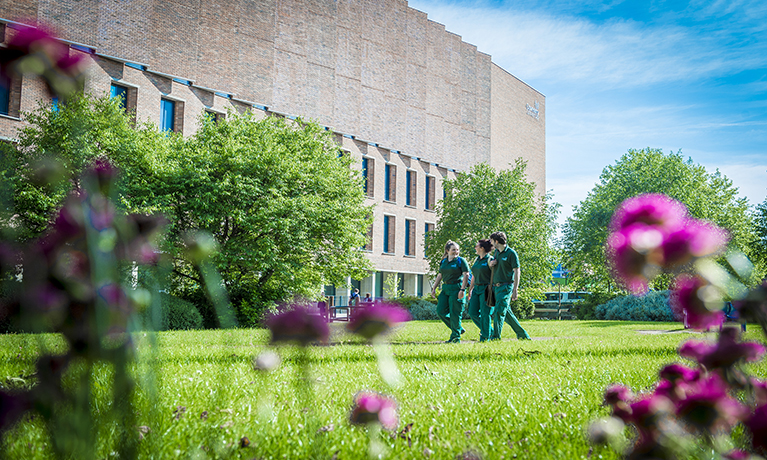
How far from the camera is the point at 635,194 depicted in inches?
1387

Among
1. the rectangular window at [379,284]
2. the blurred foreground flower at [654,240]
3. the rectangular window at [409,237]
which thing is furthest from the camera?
the rectangular window at [409,237]

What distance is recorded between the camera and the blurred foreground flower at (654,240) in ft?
3.67

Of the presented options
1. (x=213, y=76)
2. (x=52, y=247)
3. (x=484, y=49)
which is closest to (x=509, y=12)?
(x=52, y=247)

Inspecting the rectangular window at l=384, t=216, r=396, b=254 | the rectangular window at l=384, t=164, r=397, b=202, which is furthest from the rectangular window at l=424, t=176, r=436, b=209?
the rectangular window at l=384, t=216, r=396, b=254

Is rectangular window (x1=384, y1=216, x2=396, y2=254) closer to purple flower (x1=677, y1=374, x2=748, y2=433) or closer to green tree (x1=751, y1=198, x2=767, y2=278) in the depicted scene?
green tree (x1=751, y1=198, x2=767, y2=278)

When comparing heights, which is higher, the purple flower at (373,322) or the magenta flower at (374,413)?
the purple flower at (373,322)

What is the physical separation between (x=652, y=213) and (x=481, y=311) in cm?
898

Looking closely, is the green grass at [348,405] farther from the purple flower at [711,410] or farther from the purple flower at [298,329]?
the purple flower at [711,410]

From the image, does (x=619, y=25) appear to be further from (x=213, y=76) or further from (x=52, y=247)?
(x=213, y=76)

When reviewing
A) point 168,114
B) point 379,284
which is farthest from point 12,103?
point 379,284

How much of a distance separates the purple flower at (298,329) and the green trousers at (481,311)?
851cm

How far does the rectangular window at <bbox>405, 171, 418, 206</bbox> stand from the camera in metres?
44.6

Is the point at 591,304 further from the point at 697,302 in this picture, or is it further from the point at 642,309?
the point at 697,302

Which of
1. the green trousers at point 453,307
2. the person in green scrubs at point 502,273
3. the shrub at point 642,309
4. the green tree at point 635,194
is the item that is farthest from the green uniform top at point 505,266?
the green tree at point 635,194
